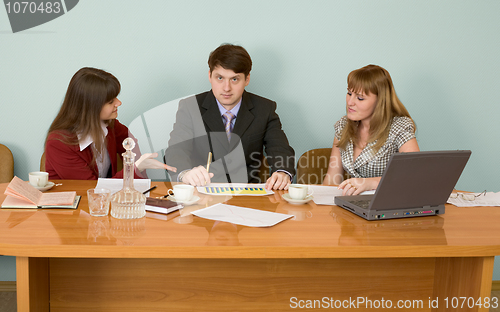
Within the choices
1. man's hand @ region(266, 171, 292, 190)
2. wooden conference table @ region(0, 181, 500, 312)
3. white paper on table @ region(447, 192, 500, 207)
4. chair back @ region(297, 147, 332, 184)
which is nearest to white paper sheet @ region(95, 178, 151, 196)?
wooden conference table @ region(0, 181, 500, 312)

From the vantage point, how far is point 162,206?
4.33ft

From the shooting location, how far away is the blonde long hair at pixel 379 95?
2.10 metres

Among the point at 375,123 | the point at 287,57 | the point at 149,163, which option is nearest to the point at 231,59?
the point at 287,57

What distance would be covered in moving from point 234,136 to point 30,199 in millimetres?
1206

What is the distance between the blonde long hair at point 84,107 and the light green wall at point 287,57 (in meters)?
0.53

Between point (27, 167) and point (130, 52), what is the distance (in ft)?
3.30

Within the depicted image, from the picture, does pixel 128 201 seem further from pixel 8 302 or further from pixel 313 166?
pixel 8 302

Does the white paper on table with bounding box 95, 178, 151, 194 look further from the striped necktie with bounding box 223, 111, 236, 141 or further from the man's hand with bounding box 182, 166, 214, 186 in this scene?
the striped necktie with bounding box 223, 111, 236, 141

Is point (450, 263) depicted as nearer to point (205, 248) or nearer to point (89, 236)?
point (205, 248)

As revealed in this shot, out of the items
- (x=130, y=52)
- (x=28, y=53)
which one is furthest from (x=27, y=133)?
(x=130, y=52)

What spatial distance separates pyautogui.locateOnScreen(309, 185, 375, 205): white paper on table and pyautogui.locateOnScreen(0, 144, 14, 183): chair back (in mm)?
1808

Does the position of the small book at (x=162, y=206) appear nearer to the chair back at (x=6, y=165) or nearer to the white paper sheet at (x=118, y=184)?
the white paper sheet at (x=118, y=184)

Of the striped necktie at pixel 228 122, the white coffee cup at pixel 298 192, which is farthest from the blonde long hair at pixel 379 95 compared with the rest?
the white coffee cup at pixel 298 192

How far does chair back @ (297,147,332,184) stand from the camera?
2.30m
